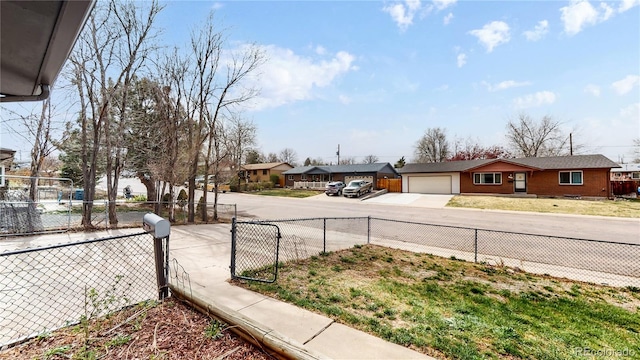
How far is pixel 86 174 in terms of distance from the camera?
9.95 m

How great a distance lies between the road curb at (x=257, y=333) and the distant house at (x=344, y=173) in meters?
29.1

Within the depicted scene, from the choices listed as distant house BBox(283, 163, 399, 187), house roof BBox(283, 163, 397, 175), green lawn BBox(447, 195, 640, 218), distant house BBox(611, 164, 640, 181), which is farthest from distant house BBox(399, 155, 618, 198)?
distant house BBox(611, 164, 640, 181)

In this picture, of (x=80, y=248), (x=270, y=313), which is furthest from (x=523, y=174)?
(x=80, y=248)

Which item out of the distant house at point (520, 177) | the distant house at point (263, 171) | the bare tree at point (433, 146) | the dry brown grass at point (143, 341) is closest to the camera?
the dry brown grass at point (143, 341)

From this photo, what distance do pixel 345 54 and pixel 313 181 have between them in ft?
85.4

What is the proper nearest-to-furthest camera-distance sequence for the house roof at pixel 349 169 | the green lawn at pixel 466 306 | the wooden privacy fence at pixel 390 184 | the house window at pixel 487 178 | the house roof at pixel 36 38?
the house roof at pixel 36 38, the green lawn at pixel 466 306, the house window at pixel 487 178, the wooden privacy fence at pixel 390 184, the house roof at pixel 349 169

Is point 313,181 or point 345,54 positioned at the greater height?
point 345,54

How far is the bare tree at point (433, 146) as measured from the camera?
49.7 metres

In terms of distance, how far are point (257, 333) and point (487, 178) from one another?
27.8 metres

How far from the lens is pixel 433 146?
50312 mm

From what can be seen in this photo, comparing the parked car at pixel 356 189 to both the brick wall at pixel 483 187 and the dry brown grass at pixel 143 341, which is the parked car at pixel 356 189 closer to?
the brick wall at pixel 483 187

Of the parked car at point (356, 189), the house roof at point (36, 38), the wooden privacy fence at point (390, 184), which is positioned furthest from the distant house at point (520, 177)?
the house roof at point (36, 38)

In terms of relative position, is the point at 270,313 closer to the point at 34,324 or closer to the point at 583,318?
the point at 34,324

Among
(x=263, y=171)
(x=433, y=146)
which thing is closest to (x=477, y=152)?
(x=433, y=146)
